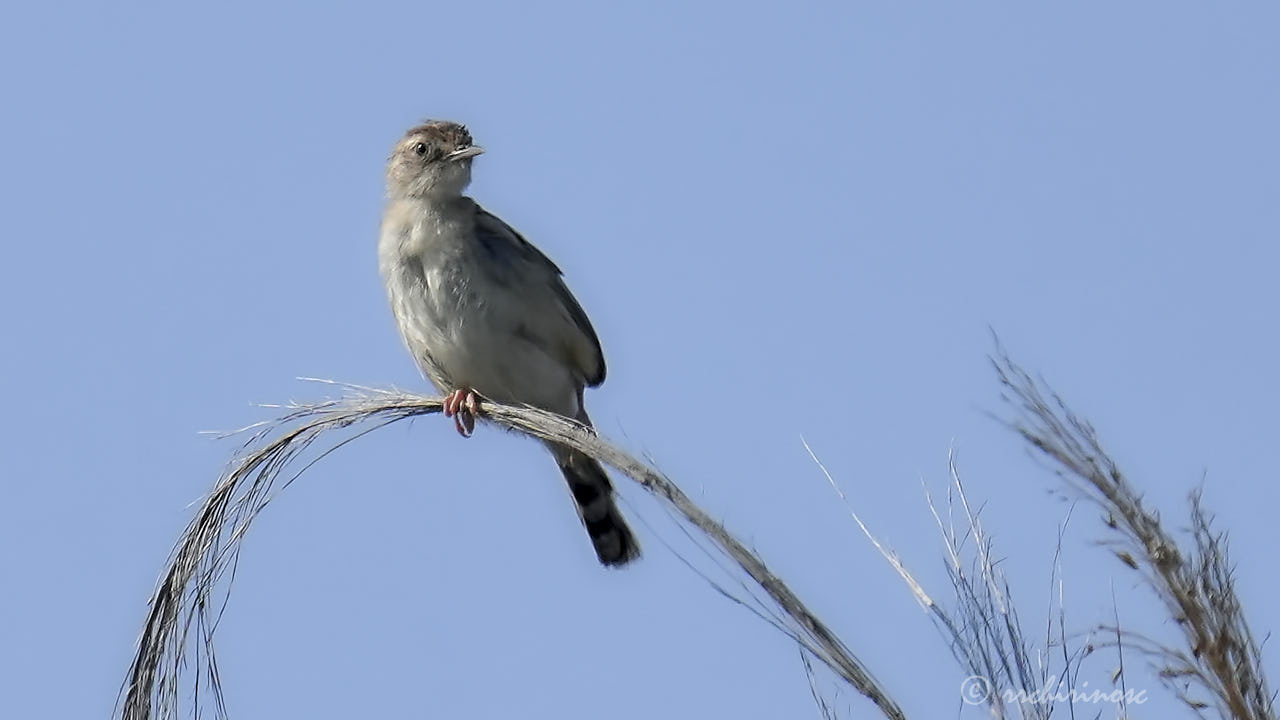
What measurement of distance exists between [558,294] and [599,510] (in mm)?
1082

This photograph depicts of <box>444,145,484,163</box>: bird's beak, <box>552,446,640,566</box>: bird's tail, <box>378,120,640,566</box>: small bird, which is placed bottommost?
<box>552,446,640,566</box>: bird's tail

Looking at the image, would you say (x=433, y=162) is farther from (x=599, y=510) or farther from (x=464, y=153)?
(x=599, y=510)

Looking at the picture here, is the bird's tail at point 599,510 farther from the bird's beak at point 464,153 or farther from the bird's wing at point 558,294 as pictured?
the bird's beak at point 464,153

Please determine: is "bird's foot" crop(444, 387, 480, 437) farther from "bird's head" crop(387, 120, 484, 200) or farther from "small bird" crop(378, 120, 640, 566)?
"bird's head" crop(387, 120, 484, 200)

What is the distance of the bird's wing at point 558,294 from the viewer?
7.66 metres

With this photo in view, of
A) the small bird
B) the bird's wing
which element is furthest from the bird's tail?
the bird's wing

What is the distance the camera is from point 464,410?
7004 millimetres

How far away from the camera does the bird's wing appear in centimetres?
766

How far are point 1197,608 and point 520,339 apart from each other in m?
4.71

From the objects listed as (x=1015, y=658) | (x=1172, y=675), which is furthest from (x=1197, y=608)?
(x=1015, y=658)

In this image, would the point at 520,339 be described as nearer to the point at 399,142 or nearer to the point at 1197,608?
the point at 399,142

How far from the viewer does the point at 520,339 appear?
24.8ft

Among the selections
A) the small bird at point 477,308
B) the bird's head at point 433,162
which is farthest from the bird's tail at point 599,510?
the bird's head at point 433,162

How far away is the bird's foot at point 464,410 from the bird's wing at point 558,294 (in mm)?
735
